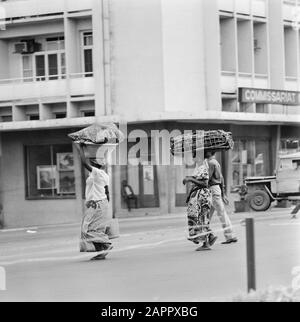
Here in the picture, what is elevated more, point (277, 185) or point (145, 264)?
point (277, 185)

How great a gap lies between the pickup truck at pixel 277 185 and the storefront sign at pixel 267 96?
782 millimetres

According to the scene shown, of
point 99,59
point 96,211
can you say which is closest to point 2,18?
point 99,59

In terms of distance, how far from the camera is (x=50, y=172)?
10.4 m

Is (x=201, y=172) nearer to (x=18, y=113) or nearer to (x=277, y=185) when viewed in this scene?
(x=18, y=113)

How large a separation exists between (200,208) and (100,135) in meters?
1.36

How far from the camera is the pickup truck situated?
11.3m

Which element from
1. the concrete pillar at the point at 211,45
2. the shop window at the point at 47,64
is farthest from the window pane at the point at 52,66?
the concrete pillar at the point at 211,45

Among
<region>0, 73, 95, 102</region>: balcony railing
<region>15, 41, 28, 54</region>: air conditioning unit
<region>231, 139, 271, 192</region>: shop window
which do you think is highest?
<region>15, 41, 28, 54</region>: air conditioning unit

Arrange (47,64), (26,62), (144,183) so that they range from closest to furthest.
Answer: (26,62) → (47,64) → (144,183)

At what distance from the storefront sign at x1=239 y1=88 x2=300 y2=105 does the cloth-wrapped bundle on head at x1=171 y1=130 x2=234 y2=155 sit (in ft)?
4.78

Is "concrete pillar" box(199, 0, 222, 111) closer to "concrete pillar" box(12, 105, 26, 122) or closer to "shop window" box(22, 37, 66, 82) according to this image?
"shop window" box(22, 37, 66, 82)

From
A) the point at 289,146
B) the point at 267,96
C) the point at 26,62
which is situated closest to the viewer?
the point at 26,62

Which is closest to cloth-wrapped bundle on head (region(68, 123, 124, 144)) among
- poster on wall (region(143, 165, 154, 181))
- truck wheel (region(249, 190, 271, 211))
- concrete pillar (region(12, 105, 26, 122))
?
poster on wall (region(143, 165, 154, 181))
